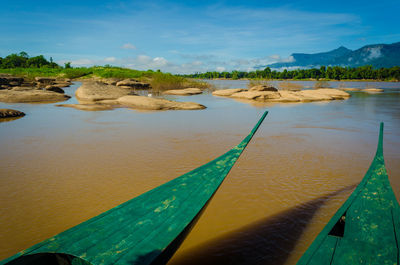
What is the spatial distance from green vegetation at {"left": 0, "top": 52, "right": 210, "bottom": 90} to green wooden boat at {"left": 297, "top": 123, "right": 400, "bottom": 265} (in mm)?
23321

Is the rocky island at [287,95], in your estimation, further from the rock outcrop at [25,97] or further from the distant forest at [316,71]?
the distant forest at [316,71]

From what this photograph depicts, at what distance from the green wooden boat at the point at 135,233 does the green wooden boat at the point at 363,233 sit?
0.91 m

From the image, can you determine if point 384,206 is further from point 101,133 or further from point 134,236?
point 101,133

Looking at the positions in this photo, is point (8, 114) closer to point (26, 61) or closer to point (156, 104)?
point (156, 104)

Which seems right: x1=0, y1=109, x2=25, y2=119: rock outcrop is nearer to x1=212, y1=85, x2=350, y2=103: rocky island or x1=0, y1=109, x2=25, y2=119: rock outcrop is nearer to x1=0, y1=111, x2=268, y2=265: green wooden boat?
x1=0, y1=111, x2=268, y2=265: green wooden boat

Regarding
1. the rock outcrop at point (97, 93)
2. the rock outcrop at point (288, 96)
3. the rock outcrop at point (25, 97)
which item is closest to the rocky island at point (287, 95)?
the rock outcrop at point (288, 96)

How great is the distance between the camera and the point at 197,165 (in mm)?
4922

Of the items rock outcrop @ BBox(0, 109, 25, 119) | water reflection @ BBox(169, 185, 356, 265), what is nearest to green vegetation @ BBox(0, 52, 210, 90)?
rock outcrop @ BBox(0, 109, 25, 119)

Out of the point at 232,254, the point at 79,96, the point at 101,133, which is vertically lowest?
the point at 232,254

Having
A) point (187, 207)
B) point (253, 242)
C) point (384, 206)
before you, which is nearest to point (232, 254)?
point (253, 242)

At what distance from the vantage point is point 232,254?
2.54 metres

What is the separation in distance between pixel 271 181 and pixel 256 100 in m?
14.6

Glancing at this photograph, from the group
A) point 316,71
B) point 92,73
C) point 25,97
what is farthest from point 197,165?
point 316,71

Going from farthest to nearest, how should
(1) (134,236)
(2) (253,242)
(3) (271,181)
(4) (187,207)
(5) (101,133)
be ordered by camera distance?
(5) (101,133) < (3) (271,181) < (2) (253,242) < (4) (187,207) < (1) (134,236)
